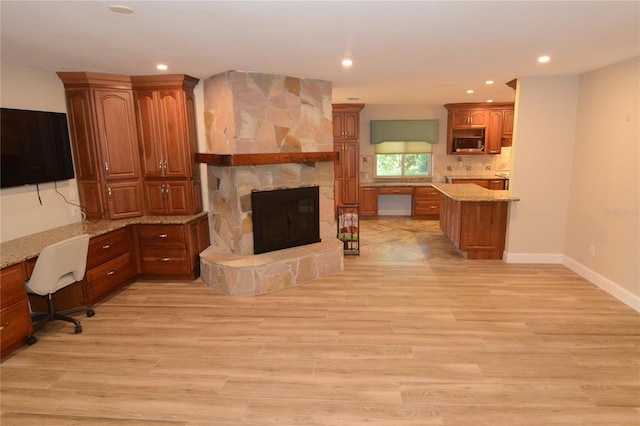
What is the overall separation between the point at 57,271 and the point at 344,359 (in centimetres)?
260

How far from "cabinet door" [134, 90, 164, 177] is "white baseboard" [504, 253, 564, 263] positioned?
16.2 ft

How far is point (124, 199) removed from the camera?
4.59 metres

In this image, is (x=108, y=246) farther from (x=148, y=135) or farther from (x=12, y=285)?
(x=148, y=135)

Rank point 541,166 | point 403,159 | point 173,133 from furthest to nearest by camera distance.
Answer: point 403,159 < point 541,166 < point 173,133

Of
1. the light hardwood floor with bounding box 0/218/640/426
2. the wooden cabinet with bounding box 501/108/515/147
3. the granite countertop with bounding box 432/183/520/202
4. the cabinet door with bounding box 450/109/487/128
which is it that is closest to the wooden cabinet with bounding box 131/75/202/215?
the light hardwood floor with bounding box 0/218/640/426

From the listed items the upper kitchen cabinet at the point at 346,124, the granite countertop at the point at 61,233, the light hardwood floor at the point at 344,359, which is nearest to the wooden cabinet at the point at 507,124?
the upper kitchen cabinet at the point at 346,124

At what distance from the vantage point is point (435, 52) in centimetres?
339

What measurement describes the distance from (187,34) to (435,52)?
2.18 m

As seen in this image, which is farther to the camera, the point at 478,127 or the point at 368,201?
the point at 368,201

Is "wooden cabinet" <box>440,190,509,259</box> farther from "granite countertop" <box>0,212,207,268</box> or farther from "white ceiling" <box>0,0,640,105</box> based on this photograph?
"granite countertop" <box>0,212,207,268</box>

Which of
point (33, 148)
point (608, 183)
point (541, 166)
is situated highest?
point (33, 148)

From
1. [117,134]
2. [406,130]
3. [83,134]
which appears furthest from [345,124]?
[83,134]

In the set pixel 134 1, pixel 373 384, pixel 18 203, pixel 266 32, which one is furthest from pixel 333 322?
pixel 18 203

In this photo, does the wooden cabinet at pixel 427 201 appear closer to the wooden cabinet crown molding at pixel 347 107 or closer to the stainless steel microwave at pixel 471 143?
the stainless steel microwave at pixel 471 143
